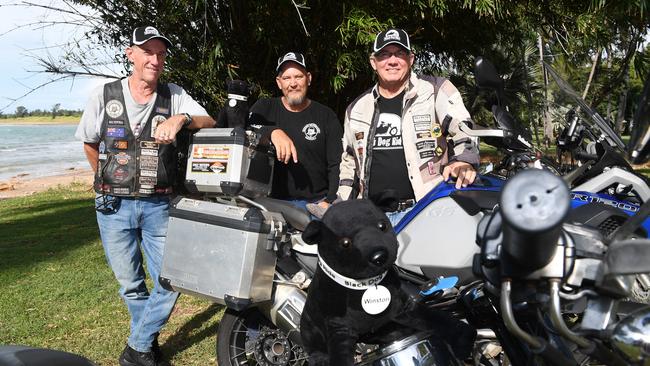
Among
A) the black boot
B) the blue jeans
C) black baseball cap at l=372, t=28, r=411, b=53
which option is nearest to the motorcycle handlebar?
black baseball cap at l=372, t=28, r=411, b=53

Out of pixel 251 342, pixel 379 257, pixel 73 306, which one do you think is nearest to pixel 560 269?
pixel 379 257

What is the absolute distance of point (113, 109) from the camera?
11.4ft

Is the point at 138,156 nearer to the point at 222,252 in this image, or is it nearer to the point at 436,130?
the point at 222,252

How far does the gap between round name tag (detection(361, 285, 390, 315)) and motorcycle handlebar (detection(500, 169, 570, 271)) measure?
1023 mm

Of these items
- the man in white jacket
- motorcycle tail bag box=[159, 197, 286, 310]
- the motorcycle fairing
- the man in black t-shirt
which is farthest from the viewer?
the man in black t-shirt

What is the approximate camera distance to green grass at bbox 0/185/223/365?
4.38 m

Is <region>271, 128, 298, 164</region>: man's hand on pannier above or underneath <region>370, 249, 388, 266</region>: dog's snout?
above

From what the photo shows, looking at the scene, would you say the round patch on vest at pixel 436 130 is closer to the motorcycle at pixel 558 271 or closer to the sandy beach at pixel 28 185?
the motorcycle at pixel 558 271

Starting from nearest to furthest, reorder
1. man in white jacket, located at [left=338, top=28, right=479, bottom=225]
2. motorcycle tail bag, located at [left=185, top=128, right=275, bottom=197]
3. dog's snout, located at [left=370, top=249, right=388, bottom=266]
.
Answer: dog's snout, located at [left=370, top=249, right=388, bottom=266] → motorcycle tail bag, located at [left=185, top=128, right=275, bottom=197] → man in white jacket, located at [left=338, top=28, right=479, bottom=225]

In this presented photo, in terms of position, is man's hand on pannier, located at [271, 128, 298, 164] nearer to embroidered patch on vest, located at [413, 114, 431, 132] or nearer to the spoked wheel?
embroidered patch on vest, located at [413, 114, 431, 132]

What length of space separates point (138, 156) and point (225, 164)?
2.38 feet

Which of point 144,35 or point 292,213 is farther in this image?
point 144,35

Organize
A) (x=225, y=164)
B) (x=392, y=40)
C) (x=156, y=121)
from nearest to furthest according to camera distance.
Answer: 1. (x=225, y=164)
2. (x=392, y=40)
3. (x=156, y=121)

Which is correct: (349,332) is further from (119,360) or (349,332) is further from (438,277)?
(119,360)
